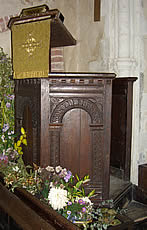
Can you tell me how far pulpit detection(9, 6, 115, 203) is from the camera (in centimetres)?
223

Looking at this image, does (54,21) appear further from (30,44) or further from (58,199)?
(58,199)

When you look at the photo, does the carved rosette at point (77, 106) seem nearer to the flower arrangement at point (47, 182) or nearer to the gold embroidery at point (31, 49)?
the gold embroidery at point (31, 49)

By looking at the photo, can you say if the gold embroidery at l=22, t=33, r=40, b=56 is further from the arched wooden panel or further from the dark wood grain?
the dark wood grain

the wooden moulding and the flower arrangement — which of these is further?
the wooden moulding

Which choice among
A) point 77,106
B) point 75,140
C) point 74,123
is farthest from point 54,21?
point 75,140

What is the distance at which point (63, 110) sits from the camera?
2.26 metres

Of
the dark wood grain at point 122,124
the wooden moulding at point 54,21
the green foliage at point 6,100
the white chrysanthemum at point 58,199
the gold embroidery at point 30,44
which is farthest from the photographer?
the dark wood grain at point 122,124

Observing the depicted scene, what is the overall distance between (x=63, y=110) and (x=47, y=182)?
58cm

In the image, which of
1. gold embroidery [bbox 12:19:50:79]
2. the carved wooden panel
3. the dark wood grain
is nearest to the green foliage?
gold embroidery [bbox 12:19:50:79]

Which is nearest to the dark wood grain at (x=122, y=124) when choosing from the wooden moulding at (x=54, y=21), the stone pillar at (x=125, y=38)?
the stone pillar at (x=125, y=38)

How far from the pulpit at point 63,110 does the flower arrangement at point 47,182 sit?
121 mm

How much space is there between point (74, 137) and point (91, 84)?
1.48ft

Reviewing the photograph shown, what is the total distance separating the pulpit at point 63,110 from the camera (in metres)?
2.23

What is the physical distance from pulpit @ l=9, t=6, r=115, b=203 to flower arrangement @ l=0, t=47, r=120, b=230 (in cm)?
12
